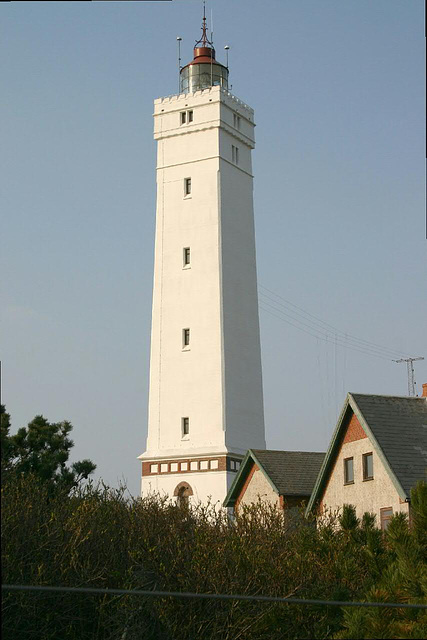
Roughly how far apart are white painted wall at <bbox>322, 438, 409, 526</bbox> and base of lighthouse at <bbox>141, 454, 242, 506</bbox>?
51.4 ft

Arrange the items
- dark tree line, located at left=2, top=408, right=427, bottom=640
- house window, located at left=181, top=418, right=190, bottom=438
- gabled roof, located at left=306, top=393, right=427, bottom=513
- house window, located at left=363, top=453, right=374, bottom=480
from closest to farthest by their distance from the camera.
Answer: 1. dark tree line, located at left=2, top=408, right=427, bottom=640
2. gabled roof, located at left=306, top=393, right=427, bottom=513
3. house window, located at left=363, top=453, right=374, bottom=480
4. house window, located at left=181, top=418, right=190, bottom=438

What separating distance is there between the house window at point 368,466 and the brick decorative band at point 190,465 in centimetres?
1779

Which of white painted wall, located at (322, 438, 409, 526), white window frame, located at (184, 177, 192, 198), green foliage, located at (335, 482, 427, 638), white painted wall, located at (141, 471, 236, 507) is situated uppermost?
white window frame, located at (184, 177, 192, 198)

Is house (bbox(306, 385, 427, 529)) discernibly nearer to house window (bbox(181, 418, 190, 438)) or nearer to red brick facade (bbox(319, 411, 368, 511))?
red brick facade (bbox(319, 411, 368, 511))

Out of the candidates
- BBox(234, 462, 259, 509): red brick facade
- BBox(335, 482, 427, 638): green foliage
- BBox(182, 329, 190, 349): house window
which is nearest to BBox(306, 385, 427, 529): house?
BBox(234, 462, 259, 509): red brick facade

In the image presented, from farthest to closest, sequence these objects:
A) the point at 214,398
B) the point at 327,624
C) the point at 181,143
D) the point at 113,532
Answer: the point at 181,143
the point at 214,398
the point at 113,532
the point at 327,624

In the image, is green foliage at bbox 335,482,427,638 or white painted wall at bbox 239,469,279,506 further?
white painted wall at bbox 239,469,279,506

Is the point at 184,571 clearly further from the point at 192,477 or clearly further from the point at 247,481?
the point at 192,477

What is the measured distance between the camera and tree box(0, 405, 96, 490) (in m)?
30.8

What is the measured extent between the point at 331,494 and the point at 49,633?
1243cm

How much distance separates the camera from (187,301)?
161 ft

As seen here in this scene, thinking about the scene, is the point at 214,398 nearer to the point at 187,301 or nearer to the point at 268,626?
the point at 187,301

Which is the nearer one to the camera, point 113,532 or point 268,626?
point 268,626

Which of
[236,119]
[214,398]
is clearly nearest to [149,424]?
[214,398]
